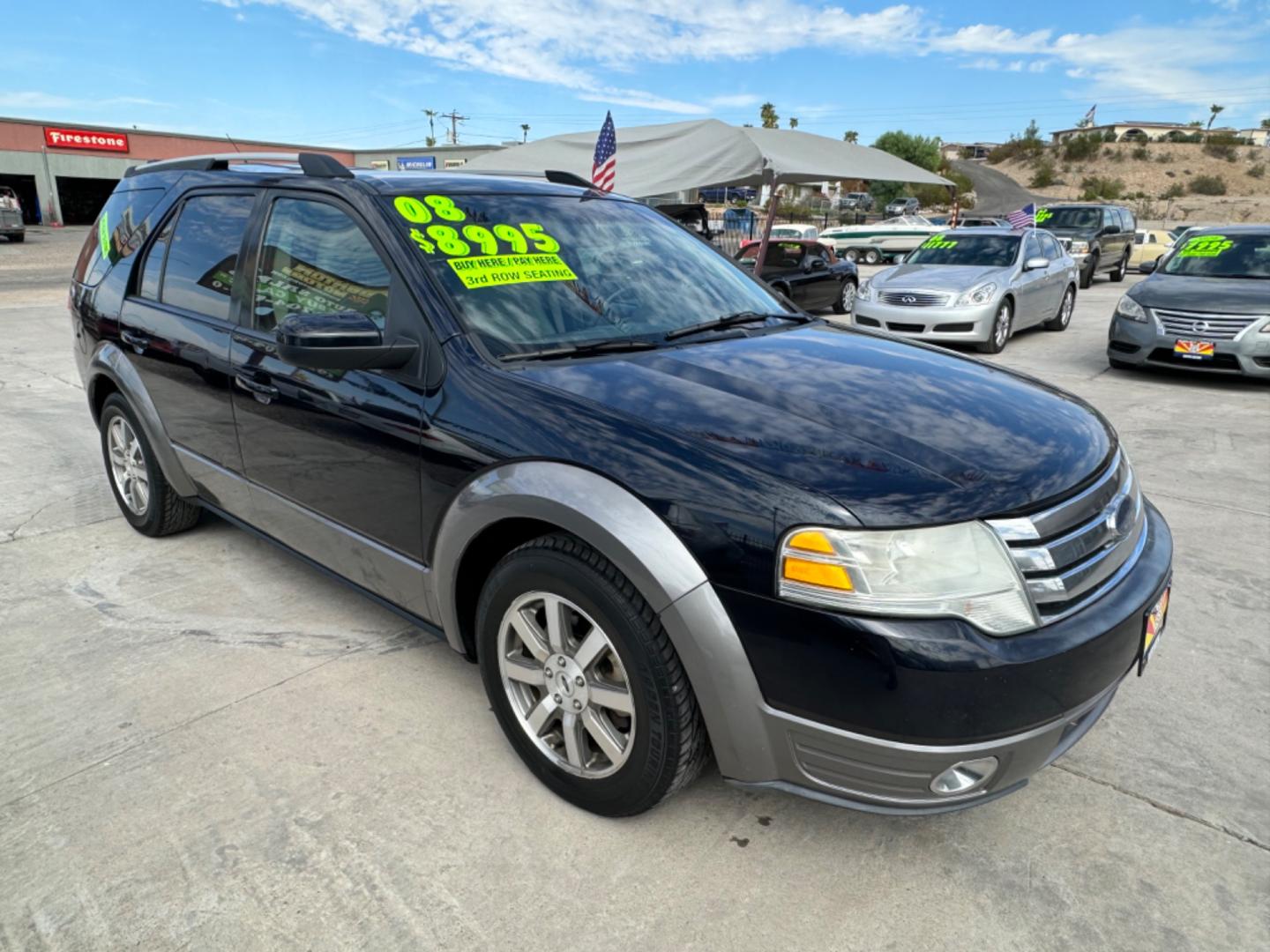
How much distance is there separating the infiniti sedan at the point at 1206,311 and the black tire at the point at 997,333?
4.28ft

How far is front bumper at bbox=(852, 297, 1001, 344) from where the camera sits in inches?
375

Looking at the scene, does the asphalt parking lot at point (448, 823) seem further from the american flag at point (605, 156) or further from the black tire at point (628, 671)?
the american flag at point (605, 156)

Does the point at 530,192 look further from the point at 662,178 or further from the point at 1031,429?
the point at 662,178

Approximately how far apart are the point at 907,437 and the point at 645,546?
71 cm

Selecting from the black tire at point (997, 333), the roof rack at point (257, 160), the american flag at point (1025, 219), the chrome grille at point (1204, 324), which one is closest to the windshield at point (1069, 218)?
the american flag at point (1025, 219)

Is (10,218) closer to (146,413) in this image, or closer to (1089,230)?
(146,413)

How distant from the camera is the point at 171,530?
4016 millimetres

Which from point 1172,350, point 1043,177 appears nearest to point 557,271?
point 1172,350

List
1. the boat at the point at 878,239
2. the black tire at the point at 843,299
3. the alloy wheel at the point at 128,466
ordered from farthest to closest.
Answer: the boat at the point at 878,239 → the black tire at the point at 843,299 → the alloy wheel at the point at 128,466

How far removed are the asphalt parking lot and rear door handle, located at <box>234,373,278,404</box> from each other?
3.03 ft

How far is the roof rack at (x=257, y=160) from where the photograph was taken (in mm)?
2857

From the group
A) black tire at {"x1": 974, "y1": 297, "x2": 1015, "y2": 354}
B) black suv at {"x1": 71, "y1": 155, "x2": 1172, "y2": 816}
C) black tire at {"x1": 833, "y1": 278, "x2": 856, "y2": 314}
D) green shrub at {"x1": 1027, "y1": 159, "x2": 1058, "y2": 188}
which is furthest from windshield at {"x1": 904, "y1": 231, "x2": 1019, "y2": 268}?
green shrub at {"x1": 1027, "y1": 159, "x2": 1058, "y2": 188}

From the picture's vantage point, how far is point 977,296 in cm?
960

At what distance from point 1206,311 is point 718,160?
22.2 ft
